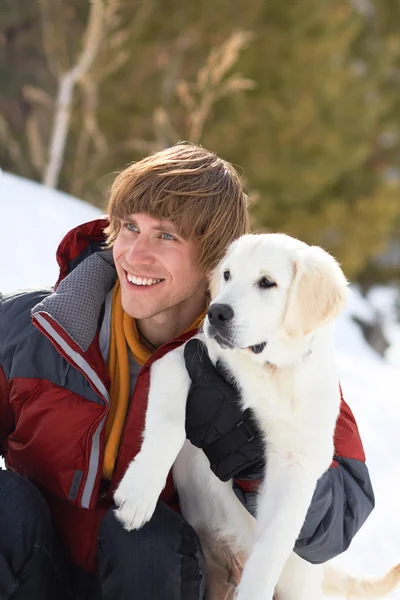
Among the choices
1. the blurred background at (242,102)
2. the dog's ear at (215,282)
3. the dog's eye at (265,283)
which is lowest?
the blurred background at (242,102)

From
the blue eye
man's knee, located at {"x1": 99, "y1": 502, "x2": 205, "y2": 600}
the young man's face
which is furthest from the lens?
the blue eye

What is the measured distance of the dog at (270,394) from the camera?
1939 millimetres

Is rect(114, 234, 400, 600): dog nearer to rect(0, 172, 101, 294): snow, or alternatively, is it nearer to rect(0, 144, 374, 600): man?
rect(0, 144, 374, 600): man

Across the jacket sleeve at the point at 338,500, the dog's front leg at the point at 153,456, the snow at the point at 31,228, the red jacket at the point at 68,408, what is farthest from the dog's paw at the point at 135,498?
the snow at the point at 31,228

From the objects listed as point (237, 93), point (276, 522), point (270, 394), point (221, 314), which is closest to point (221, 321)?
point (221, 314)

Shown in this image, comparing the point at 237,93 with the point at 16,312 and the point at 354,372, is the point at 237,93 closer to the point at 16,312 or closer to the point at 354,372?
the point at 354,372

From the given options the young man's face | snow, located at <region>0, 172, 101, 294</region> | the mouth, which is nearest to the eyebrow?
the young man's face

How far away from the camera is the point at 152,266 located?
229 cm

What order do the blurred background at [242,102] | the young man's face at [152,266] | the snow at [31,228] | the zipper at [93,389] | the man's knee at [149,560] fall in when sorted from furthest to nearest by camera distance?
the blurred background at [242,102]
the snow at [31,228]
the young man's face at [152,266]
the zipper at [93,389]
the man's knee at [149,560]

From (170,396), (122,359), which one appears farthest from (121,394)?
(170,396)

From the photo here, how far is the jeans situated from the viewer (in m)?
2.00

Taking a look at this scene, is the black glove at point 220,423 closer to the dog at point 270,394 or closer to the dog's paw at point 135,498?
the dog at point 270,394

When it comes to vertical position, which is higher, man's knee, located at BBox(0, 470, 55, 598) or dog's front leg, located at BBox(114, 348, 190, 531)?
dog's front leg, located at BBox(114, 348, 190, 531)

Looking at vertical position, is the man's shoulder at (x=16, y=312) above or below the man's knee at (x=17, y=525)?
above
